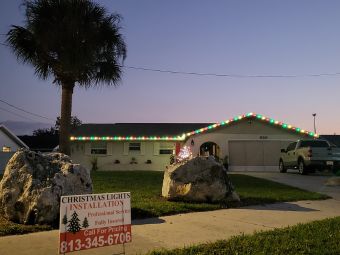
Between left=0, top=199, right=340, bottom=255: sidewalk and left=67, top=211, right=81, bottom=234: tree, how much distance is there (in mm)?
903

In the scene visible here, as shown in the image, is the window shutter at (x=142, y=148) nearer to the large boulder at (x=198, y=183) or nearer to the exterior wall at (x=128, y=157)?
the exterior wall at (x=128, y=157)

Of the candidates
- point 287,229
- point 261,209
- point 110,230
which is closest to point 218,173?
point 261,209

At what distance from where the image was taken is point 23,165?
8.44 meters

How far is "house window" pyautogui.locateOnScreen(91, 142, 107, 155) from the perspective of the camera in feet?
105

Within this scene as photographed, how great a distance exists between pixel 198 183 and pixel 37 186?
4.38m

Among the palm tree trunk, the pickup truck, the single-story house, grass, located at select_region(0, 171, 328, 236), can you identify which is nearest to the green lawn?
grass, located at select_region(0, 171, 328, 236)

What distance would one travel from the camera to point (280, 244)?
6.63 meters

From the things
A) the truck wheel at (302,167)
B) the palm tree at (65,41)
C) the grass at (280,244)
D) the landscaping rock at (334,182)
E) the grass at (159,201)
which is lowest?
the grass at (280,244)

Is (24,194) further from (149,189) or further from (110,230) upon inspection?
(149,189)

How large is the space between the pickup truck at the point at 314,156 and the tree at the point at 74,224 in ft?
57.5

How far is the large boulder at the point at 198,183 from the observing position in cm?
1103

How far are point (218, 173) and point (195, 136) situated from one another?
17562 millimetres

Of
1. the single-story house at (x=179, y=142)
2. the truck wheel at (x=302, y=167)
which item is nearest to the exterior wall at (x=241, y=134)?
the single-story house at (x=179, y=142)

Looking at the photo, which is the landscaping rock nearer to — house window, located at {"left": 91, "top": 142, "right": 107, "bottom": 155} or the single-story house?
the single-story house
